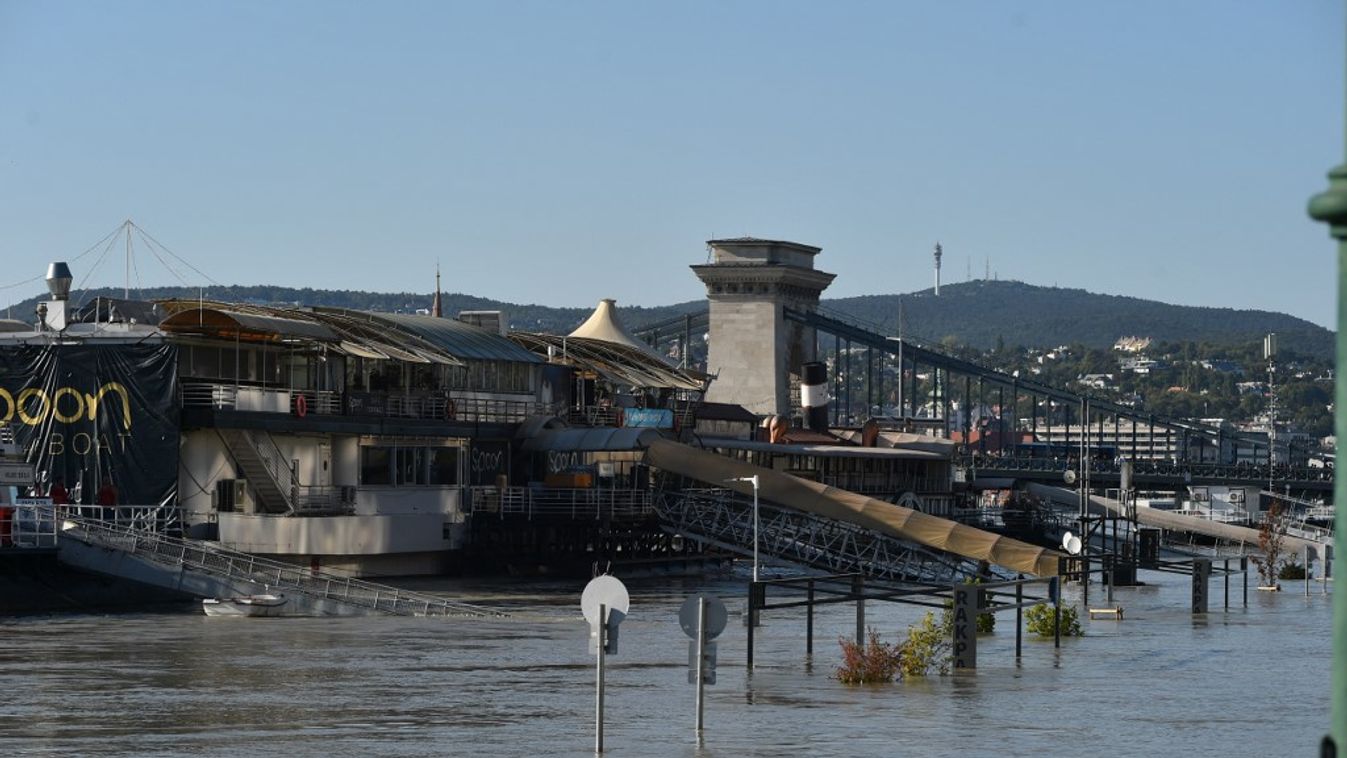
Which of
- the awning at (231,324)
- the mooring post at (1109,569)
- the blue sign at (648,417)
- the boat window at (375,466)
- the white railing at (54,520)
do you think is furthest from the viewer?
the blue sign at (648,417)

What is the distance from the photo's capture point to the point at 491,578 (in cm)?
8819

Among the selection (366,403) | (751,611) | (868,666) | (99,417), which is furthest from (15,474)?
(868,666)

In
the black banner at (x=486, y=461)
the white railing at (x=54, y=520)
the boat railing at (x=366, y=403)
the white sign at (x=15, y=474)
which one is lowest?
the white railing at (x=54, y=520)

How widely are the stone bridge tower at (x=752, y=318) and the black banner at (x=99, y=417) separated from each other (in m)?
87.1

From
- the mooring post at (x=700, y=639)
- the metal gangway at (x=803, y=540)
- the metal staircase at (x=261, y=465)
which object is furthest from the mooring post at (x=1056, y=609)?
the metal staircase at (x=261, y=465)

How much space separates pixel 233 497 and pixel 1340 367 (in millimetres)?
73019

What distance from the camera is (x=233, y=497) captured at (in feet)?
269

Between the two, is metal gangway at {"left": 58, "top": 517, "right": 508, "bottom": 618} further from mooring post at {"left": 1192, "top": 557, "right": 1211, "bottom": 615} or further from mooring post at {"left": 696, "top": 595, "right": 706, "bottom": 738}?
mooring post at {"left": 696, "top": 595, "right": 706, "bottom": 738}

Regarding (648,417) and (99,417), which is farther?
(648,417)

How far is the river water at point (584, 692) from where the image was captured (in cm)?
3597

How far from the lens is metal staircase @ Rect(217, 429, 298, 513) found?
8144 cm

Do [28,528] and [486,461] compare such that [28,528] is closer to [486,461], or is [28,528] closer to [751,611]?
[486,461]

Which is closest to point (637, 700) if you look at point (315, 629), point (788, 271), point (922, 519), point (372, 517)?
point (315, 629)

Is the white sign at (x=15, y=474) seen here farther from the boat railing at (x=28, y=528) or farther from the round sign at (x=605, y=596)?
the round sign at (x=605, y=596)
